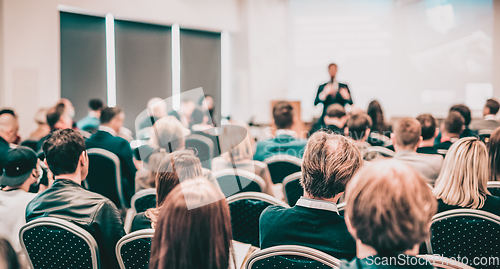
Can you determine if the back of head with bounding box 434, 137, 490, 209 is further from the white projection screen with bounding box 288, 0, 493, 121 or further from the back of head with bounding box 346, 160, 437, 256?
the white projection screen with bounding box 288, 0, 493, 121

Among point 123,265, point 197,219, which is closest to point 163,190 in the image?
point 123,265

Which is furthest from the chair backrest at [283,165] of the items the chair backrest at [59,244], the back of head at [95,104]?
the back of head at [95,104]

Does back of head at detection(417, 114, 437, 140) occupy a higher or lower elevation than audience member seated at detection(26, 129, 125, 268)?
higher

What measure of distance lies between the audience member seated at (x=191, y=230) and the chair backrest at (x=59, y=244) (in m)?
0.52

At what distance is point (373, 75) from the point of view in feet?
27.4

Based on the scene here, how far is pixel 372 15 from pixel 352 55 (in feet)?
3.24

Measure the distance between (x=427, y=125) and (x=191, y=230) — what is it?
2.76 meters

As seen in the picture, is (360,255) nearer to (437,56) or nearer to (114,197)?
(114,197)

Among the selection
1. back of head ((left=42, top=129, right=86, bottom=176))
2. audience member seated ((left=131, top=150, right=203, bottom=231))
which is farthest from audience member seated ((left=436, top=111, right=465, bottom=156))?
back of head ((left=42, top=129, right=86, bottom=176))

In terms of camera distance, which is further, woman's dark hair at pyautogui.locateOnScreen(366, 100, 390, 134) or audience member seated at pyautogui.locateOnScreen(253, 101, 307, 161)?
woman's dark hair at pyautogui.locateOnScreen(366, 100, 390, 134)

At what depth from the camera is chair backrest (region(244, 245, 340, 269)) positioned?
109 cm

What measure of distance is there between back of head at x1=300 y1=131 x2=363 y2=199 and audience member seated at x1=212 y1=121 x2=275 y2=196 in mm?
1077

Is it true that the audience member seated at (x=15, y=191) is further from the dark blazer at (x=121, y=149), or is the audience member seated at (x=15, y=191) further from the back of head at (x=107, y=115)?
the back of head at (x=107, y=115)

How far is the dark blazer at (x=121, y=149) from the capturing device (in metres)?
3.23
